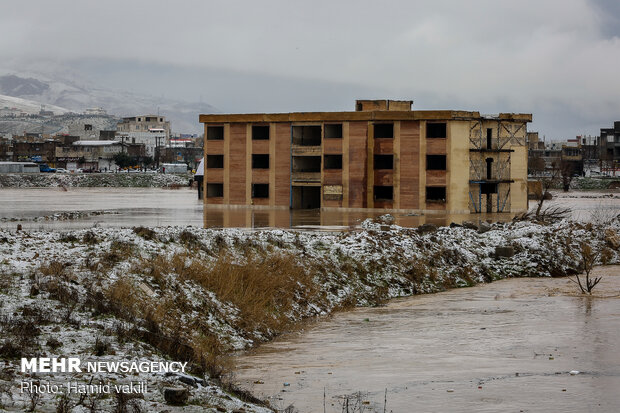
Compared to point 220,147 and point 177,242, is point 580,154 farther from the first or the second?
point 177,242

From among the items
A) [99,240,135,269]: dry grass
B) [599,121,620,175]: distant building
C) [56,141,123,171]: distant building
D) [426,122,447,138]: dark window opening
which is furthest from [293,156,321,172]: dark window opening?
[56,141,123,171]: distant building

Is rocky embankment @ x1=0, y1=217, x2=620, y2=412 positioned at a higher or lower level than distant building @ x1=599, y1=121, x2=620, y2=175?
lower

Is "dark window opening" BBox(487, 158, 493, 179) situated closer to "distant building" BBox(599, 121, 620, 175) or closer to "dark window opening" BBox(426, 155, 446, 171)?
"dark window opening" BBox(426, 155, 446, 171)

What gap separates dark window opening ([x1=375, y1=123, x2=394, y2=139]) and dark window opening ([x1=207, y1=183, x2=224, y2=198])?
14.4 metres

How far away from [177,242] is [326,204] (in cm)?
3926

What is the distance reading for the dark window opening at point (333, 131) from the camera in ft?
209

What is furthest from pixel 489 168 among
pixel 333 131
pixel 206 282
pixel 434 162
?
pixel 206 282

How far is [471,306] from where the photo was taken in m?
24.5

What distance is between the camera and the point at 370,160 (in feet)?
201

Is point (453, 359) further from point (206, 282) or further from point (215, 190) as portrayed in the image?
point (215, 190)

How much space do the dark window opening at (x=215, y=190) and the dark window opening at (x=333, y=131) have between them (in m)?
10.4

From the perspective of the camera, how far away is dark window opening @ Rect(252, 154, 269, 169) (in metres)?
65.7

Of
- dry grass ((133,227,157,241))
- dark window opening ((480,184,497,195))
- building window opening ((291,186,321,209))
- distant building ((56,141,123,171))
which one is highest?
distant building ((56,141,123,171))

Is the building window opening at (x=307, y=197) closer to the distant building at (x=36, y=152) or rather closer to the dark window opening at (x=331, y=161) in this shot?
the dark window opening at (x=331, y=161)
